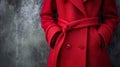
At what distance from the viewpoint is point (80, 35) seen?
3.68 m

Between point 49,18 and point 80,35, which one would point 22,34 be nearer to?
point 49,18

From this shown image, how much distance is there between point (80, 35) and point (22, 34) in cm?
127

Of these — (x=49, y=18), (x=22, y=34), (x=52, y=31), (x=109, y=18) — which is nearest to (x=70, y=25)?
(x=52, y=31)

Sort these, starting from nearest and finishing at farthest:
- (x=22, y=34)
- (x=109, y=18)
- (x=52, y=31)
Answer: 1. (x=52, y=31)
2. (x=109, y=18)
3. (x=22, y=34)

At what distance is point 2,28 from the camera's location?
4.75 m

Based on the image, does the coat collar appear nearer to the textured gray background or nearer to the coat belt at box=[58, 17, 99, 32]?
the coat belt at box=[58, 17, 99, 32]

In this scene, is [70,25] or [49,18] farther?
[49,18]

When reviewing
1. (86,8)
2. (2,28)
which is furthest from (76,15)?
(2,28)

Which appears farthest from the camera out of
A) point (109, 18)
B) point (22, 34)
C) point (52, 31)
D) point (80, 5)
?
point (22, 34)

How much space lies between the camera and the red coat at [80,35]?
3.64m

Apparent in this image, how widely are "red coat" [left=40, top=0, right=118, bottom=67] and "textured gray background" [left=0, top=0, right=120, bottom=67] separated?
2.98ft

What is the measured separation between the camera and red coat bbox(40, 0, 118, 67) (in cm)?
364

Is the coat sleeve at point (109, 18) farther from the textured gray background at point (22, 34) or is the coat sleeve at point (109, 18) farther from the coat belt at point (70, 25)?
the textured gray background at point (22, 34)

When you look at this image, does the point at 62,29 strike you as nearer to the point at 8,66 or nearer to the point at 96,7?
the point at 96,7
